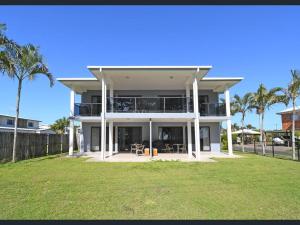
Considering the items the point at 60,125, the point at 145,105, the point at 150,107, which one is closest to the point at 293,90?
the point at 150,107

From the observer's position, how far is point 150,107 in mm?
18406

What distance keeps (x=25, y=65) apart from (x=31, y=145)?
19.5 feet

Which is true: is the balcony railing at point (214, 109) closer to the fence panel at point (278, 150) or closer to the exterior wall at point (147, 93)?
the exterior wall at point (147, 93)

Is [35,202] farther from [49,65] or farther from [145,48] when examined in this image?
[145,48]

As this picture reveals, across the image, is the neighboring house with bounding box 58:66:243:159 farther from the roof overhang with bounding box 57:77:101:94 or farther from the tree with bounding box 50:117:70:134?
the tree with bounding box 50:117:70:134

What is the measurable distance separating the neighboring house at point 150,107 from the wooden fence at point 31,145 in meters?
2.46

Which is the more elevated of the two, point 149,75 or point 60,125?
point 149,75

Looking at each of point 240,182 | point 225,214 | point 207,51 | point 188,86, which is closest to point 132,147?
point 188,86

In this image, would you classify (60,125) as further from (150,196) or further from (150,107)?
(150,196)

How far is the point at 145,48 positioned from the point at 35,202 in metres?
14.9

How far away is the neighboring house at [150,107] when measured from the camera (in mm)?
15836

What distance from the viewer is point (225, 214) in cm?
487

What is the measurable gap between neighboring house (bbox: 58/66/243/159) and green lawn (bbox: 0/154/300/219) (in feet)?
22.4

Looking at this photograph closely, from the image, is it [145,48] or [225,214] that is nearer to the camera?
[225,214]
